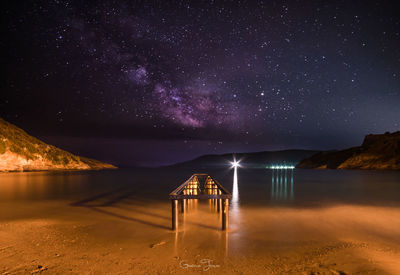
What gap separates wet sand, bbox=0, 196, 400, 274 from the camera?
223 inches

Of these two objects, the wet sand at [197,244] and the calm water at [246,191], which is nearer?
the wet sand at [197,244]

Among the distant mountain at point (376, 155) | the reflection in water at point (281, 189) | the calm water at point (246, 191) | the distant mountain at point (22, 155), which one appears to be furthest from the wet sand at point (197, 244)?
the distant mountain at point (376, 155)

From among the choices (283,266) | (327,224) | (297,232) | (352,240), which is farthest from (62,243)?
(327,224)

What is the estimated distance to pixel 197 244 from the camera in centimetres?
738

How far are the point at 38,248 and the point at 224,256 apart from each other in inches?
209

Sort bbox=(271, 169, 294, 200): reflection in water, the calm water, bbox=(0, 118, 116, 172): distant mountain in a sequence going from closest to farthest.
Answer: the calm water → bbox=(271, 169, 294, 200): reflection in water → bbox=(0, 118, 116, 172): distant mountain

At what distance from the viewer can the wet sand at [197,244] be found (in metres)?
5.65
